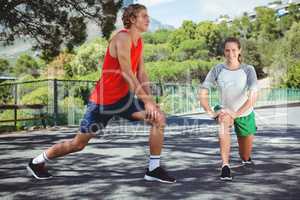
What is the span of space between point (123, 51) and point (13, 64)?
305ft

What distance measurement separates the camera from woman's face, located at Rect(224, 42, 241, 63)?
5.17 meters

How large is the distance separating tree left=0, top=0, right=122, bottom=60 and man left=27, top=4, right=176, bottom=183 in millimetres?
9596

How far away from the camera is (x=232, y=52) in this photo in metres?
5.17

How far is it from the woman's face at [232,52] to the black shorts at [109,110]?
1238 millimetres

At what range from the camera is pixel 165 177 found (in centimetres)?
458

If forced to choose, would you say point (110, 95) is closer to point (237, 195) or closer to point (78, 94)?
point (237, 195)

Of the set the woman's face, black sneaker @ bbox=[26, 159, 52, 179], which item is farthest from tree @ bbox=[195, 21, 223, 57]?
black sneaker @ bbox=[26, 159, 52, 179]

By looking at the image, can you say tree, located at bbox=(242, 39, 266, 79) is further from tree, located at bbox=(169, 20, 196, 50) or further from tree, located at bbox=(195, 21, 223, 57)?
tree, located at bbox=(169, 20, 196, 50)

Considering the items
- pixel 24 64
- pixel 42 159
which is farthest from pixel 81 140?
pixel 24 64

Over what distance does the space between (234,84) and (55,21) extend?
9898 mm

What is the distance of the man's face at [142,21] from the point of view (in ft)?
14.7

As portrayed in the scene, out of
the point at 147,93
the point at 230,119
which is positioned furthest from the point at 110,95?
the point at 230,119

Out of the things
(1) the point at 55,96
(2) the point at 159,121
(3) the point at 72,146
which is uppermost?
(1) the point at 55,96

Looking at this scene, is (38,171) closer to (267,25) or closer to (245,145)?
(245,145)
